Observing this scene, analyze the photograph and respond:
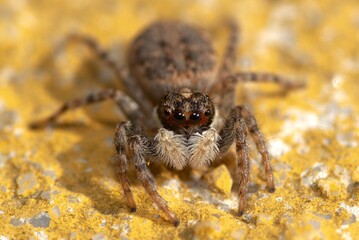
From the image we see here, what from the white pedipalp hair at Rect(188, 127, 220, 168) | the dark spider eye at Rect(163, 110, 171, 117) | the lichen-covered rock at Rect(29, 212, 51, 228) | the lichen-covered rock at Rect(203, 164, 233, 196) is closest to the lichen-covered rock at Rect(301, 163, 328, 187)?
the lichen-covered rock at Rect(203, 164, 233, 196)

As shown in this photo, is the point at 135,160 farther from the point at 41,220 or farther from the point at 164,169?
the point at 41,220

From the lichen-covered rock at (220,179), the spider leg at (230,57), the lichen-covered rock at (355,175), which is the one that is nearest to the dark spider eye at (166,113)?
the lichen-covered rock at (220,179)

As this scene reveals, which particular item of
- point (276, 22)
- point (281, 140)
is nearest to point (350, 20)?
point (276, 22)

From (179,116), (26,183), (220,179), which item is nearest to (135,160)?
(179,116)

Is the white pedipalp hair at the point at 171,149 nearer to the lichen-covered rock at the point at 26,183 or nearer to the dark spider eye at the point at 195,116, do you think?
the dark spider eye at the point at 195,116

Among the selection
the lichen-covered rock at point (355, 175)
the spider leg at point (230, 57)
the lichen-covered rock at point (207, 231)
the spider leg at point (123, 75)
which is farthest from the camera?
the spider leg at point (230, 57)

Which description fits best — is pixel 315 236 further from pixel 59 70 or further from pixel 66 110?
pixel 59 70

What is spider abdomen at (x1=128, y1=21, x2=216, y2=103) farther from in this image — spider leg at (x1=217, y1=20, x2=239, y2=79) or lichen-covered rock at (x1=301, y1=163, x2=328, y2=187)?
lichen-covered rock at (x1=301, y1=163, x2=328, y2=187)
